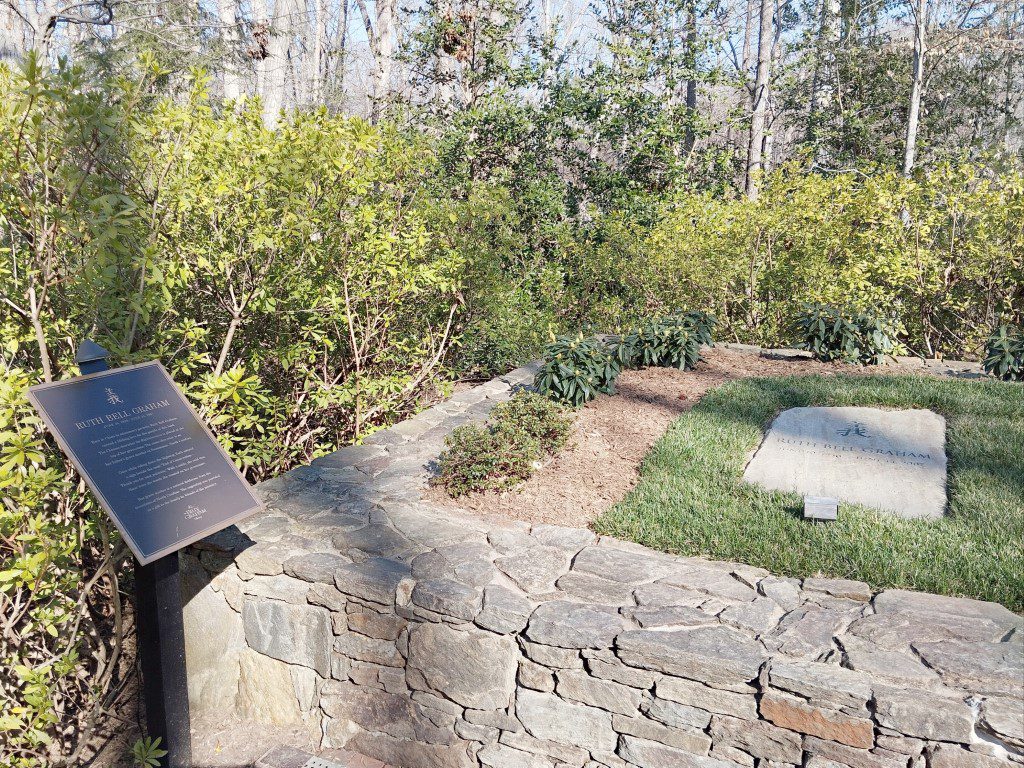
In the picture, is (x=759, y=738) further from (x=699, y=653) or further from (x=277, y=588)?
(x=277, y=588)

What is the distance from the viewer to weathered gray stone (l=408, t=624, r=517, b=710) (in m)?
2.85

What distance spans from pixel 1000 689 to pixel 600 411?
296 cm

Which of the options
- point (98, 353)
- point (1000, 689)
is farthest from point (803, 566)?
point (98, 353)

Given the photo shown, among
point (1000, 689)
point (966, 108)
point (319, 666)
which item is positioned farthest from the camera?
point (966, 108)

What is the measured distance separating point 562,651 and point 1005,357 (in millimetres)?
4569

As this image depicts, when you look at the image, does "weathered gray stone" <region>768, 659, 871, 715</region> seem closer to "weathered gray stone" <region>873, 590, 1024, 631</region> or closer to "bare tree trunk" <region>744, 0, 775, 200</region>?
"weathered gray stone" <region>873, 590, 1024, 631</region>

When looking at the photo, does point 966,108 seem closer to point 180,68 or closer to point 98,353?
point 180,68

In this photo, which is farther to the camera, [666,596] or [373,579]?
[373,579]

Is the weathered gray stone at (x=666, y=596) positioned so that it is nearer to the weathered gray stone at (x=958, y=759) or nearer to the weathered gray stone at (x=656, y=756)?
the weathered gray stone at (x=656, y=756)

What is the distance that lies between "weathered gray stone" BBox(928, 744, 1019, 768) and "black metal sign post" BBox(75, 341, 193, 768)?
252cm

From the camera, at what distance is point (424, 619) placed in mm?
2963

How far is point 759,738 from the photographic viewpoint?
2.45 metres

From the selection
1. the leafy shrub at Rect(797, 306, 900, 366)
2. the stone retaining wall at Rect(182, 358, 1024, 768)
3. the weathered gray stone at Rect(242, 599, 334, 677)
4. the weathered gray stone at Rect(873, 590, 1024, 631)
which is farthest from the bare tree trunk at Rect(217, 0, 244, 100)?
the weathered gray stone at Rect(873, 590, 1024, 631)

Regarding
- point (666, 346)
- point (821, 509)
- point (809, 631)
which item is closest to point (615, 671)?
point (809, 631)
